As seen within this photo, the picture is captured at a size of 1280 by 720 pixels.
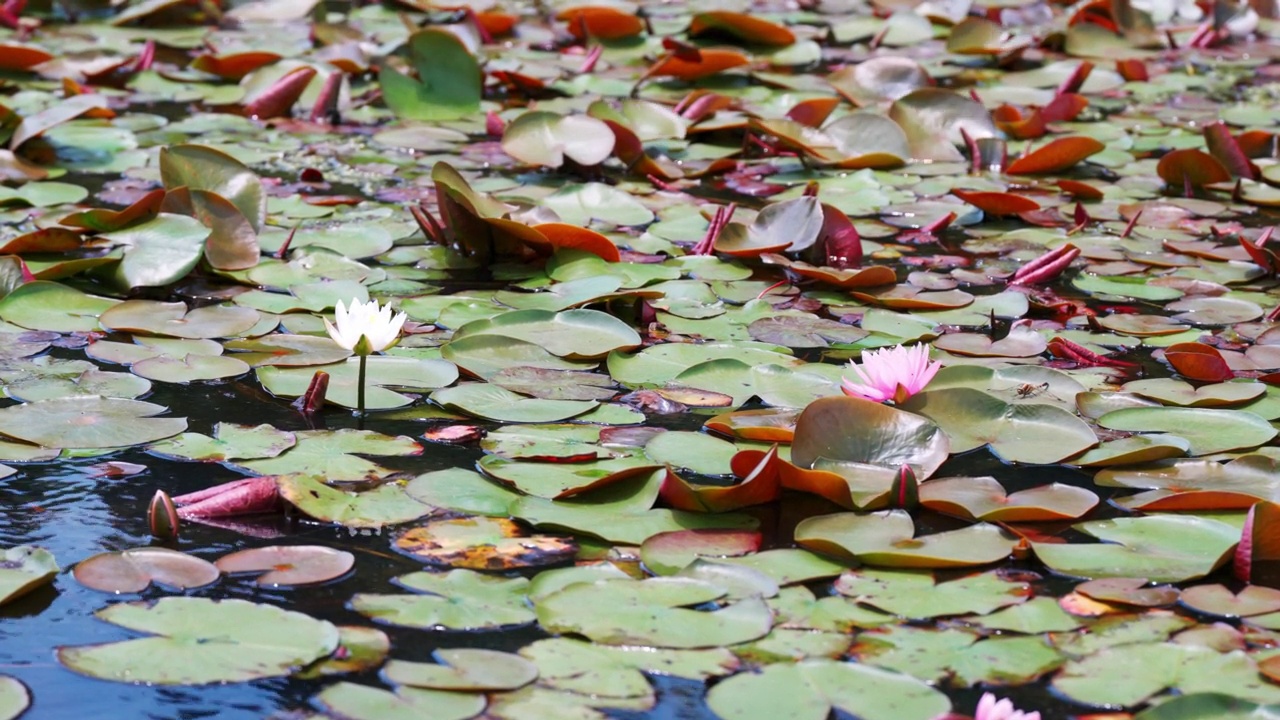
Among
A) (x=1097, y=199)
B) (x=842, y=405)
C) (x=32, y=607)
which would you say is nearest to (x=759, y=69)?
(x=1097, y=199)

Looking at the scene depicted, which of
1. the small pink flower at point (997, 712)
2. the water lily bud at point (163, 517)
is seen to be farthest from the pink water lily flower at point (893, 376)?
the water lily bud at point (163, 517)

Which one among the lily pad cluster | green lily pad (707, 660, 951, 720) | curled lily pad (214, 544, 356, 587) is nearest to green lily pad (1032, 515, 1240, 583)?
the lily pad cluster

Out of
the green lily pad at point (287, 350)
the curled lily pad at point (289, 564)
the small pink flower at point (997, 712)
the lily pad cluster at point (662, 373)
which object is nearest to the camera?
the small pink flower at point (997, 712)

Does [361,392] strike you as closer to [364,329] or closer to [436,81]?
[364,329]

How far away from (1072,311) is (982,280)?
0.81 feet

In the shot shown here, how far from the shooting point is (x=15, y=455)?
6.66ft

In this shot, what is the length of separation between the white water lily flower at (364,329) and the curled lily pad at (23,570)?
550 millimetres

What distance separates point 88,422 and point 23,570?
1.63ft

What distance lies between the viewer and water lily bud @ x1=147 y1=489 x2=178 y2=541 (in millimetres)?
1795

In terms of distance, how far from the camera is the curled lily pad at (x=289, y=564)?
5.60 ft

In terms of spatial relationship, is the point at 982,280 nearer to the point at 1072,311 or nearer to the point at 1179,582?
the point at 1072,311

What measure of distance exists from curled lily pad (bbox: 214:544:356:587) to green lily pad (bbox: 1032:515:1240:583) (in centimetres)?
92

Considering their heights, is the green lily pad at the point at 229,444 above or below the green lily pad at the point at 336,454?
above

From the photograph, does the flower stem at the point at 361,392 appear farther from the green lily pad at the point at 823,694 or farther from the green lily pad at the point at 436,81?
the green lily pad at the point at 436,81
